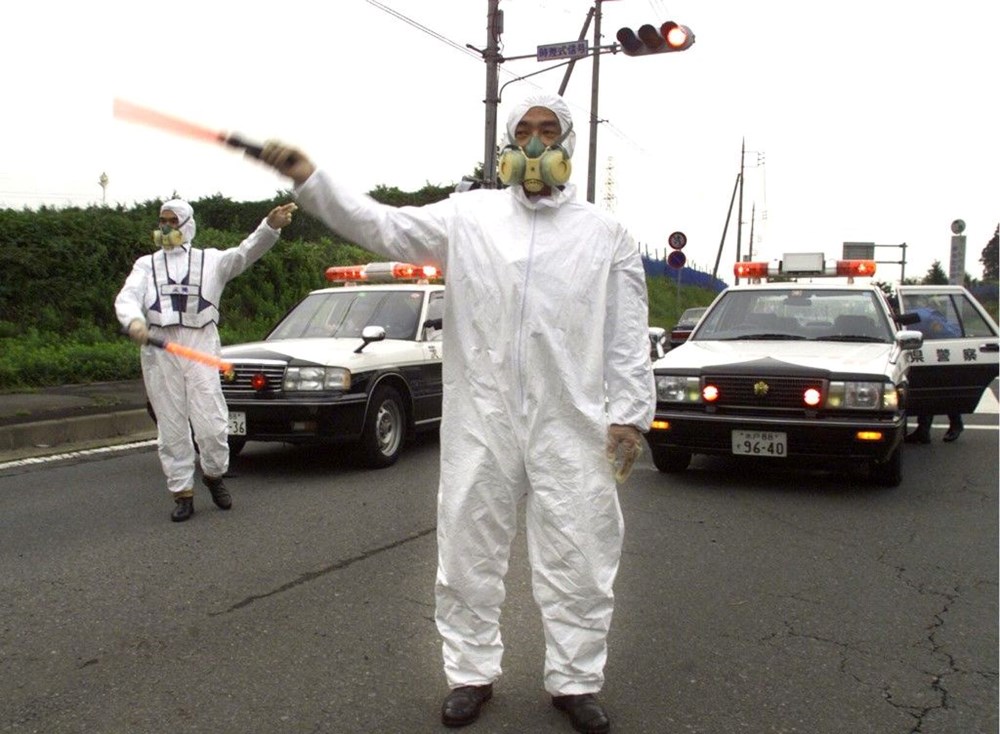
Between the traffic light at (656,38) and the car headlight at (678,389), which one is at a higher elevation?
the traffic light at (656,38)

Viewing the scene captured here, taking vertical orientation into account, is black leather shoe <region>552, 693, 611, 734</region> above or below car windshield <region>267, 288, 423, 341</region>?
below

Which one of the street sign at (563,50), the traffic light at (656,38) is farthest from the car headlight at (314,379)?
the street sign at (563,50)

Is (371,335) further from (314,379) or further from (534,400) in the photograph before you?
(534,400)

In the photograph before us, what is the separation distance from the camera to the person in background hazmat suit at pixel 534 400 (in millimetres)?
3174

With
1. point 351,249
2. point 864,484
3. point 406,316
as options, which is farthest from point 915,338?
point 351,249

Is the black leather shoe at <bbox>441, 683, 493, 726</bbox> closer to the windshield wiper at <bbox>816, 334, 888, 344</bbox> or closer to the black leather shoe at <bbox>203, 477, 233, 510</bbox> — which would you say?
the black leather shoe at <bbox>203, 477, 233, 510</bbox>

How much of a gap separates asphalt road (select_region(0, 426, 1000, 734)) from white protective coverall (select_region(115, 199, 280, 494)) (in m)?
0.48

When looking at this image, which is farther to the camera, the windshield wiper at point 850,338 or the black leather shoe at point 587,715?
the windshield wiper at point 850,338

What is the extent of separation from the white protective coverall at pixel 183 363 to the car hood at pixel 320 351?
158 centimetres

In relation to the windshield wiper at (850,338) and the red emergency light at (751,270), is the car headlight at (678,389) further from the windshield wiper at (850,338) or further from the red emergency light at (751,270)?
the red emergency light at (751,270)

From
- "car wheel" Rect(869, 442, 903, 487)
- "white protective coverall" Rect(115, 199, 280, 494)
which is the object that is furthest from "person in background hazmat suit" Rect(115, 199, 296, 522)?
"car wheel" Rect(869, 442, 903, 487)

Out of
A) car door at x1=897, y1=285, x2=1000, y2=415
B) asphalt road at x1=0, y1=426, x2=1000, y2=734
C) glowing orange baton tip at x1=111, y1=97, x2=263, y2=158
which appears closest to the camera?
glowing orange baton tip at x1=111, y1=97, x2=263, y2=158

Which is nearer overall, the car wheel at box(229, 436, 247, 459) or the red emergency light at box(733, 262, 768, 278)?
the car wheel at box(229, 436, 247, 459)

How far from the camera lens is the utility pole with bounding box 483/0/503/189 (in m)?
16.2
